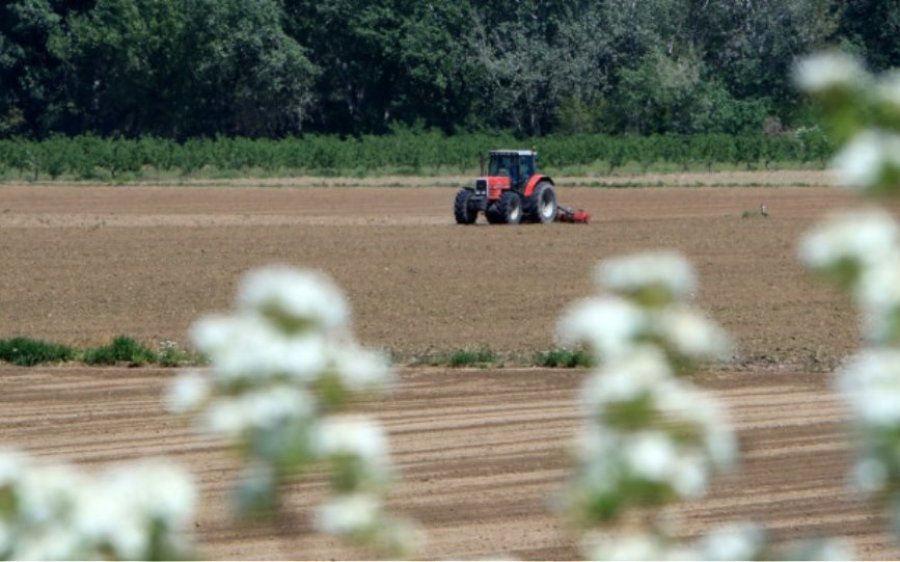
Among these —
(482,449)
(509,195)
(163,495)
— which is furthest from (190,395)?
(509,195)

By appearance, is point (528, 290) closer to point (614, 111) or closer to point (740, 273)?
point (740, 273)

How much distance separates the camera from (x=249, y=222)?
42.4 metres

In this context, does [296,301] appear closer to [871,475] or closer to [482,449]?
[871,475]

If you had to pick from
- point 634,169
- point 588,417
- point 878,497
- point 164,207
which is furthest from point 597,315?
point 634,169

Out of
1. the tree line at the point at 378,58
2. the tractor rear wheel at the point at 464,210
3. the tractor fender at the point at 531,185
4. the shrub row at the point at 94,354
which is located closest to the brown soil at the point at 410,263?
the tractor rear wheel at the point at 464,210

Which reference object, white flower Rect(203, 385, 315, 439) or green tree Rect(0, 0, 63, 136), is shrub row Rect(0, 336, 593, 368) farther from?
green tree Rect(0, 0, 63, 136)

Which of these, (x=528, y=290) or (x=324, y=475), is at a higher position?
(x=324, y=475)

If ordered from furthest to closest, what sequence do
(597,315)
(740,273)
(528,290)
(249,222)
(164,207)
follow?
(164,207), (249,222), (740,273), (528,290), (597,315)

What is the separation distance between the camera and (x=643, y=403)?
2.04m

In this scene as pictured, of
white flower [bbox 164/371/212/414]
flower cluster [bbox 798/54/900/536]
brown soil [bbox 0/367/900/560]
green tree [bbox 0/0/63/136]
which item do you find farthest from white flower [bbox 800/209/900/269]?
green tree [bbox 0/0/63/136]

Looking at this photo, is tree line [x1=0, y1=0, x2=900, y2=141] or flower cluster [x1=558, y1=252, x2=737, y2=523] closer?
flower cluster [x1=558, y1=252, x2=737, y2=523]

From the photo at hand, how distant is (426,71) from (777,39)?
18.4 meters

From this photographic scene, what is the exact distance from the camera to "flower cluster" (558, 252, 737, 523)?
2029mm

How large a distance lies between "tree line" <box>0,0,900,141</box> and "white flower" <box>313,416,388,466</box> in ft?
278
